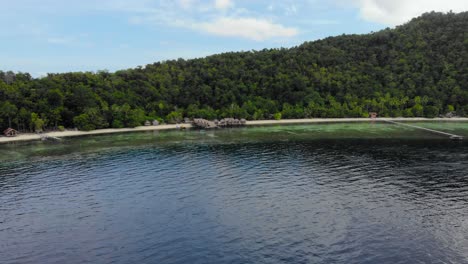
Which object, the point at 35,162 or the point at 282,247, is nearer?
the point at 282,247

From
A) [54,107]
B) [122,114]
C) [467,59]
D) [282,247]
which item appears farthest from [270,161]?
[467,59]

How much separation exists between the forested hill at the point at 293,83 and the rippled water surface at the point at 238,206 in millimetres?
59290

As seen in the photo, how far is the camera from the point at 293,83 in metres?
155

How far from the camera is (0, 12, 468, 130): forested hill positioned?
124312mm

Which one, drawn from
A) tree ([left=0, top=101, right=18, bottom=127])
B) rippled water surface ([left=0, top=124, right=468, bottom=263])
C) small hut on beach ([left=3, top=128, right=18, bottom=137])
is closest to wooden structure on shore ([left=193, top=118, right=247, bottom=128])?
rippled water surface ([left=0, top=124, right=468, bottom=263])

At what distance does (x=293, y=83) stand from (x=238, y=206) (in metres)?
123

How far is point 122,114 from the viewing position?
401ft

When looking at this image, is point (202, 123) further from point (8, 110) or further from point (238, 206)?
point (238, 206)

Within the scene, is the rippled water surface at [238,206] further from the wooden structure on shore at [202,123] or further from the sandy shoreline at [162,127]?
the wooden structure on shore at [202,123]

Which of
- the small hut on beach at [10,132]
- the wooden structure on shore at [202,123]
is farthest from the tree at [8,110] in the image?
the wooden structure on shore at [202,123]

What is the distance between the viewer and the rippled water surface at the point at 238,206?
28.2m

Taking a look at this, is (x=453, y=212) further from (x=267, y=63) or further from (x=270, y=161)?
(x=267, y=63)

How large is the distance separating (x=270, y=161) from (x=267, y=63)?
11384 centimetres

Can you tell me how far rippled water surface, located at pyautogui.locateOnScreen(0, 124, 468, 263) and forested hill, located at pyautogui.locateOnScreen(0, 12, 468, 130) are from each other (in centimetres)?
5929
